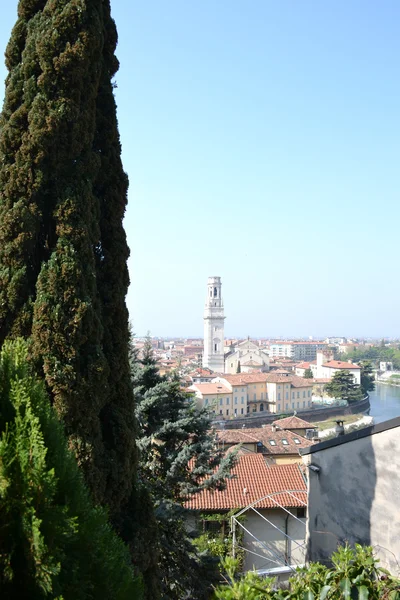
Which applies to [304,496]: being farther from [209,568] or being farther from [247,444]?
[247,444]

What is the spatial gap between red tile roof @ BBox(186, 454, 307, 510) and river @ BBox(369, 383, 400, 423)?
37.7 m

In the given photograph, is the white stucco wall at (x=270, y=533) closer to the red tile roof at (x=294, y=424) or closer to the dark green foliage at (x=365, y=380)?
the red tile roof at (x=294, y=424)

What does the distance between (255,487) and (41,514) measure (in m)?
13.7

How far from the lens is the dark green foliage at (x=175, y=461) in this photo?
26.3 ft

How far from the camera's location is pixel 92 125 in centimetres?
520

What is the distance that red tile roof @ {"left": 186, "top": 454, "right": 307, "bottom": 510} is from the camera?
533 inches

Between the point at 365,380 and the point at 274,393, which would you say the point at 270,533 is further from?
the point at 365,380

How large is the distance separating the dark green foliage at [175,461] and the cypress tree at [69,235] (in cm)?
357

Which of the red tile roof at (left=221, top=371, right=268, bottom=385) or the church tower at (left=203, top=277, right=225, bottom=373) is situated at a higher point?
the church tower at (left=203, top=277, right=225, bottom=373)

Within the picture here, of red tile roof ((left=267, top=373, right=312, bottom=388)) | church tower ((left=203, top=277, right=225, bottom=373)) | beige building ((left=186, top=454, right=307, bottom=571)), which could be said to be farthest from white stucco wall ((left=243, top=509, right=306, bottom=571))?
church tower ((left=203, top=277, right=225, bottom=373))

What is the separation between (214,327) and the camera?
91.2m

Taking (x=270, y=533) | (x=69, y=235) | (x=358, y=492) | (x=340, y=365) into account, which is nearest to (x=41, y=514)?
(x=69, y=235)

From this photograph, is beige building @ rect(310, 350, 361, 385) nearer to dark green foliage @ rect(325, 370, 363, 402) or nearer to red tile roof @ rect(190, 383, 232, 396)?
dark green foliage @ rect(325, 370, 363, 402)

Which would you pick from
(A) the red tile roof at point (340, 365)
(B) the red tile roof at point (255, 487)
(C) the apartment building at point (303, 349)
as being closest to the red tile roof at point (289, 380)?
(A) the red tile roof at point (340, 365)
